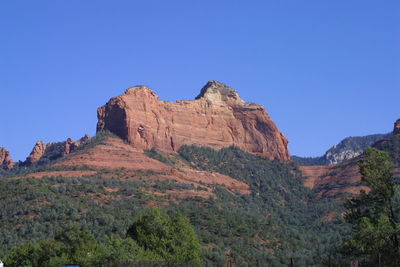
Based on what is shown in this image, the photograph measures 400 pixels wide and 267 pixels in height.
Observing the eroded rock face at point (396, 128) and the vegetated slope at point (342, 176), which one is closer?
the vegetated slope at point (342, 176)

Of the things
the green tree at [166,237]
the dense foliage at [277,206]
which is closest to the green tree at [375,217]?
the green tree at [166,237]

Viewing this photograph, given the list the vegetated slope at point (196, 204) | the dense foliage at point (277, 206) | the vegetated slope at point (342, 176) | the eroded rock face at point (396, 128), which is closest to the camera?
the vegetated slope at point (196, 204)

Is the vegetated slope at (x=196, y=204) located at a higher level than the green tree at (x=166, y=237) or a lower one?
higher

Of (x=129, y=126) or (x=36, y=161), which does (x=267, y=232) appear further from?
(x=36, y=161)

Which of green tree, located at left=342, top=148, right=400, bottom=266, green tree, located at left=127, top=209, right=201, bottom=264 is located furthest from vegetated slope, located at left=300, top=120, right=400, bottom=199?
green tree, located at left=342, top=148, right=400, bottom=266

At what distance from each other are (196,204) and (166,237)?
52492 millimetres

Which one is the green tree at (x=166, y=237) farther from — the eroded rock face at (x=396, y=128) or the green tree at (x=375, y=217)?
the eroded rock face at (x=396, y=128)

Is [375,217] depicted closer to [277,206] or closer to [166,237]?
[166,237]

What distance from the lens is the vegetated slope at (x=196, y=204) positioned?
96938 mm

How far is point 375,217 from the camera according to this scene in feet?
158

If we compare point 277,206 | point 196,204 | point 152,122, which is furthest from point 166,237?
point 152,122

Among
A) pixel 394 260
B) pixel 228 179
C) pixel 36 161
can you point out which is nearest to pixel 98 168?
pixel 228 179

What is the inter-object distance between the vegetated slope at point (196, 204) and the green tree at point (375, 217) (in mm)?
24017

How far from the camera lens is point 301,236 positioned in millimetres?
120562
